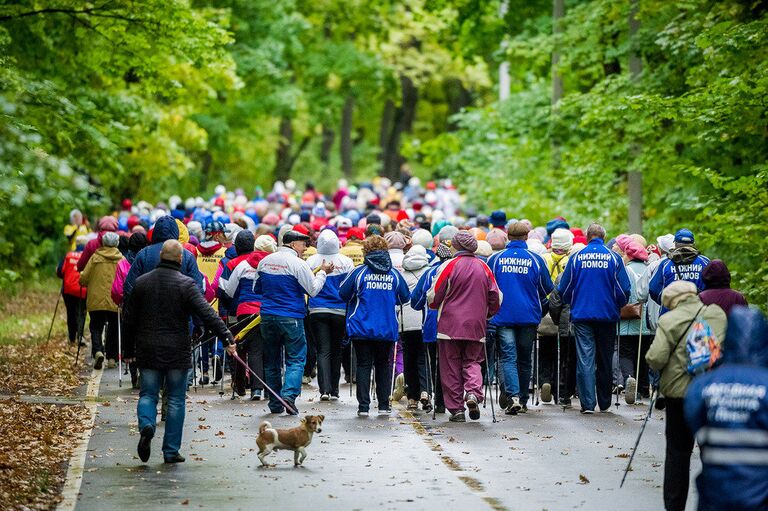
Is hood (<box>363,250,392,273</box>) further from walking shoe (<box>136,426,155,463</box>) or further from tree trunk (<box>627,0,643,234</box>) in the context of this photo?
tree trunk (<box>627,0,643,234</box>)

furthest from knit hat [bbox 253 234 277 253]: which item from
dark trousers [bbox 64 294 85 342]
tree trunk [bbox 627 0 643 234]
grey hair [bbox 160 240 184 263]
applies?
tree trunk [bbox 627 0 643 234]

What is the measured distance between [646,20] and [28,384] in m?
13.5

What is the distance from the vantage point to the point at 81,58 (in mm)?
24891

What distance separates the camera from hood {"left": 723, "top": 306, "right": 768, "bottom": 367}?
7.79m

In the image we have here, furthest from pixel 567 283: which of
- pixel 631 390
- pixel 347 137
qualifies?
pixel 347 137

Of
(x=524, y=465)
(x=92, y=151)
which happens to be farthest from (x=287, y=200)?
(x=524, y=465)

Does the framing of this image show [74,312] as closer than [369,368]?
No

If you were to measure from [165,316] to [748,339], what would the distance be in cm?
638

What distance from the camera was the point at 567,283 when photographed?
55.8 feet

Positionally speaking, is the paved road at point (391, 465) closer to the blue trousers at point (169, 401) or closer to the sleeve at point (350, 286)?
the blue trousers at point (169, 401)

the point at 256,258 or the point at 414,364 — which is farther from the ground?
the point at 256,258

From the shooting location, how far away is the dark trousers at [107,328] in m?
20.7

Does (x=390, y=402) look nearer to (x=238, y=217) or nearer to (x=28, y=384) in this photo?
(x=28, y=384)

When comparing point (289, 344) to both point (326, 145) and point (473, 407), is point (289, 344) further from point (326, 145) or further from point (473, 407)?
point (326, 145)
